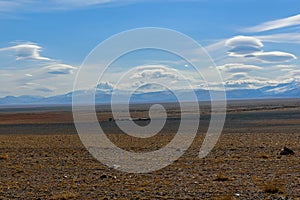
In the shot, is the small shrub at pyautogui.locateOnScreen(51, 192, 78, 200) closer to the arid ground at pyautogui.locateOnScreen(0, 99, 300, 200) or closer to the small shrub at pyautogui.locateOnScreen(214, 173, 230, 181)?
the arid ground at pyautogui.locateOnScreen(0, 99, 300, 200)

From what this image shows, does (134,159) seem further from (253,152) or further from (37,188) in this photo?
(37,188)

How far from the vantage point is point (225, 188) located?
47.5 feet

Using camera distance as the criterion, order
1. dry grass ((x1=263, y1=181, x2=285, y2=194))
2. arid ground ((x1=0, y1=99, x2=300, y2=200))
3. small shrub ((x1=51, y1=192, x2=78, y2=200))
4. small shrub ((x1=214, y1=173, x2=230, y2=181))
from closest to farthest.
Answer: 1. small shrub ((x1=51, y1=192, x2=78, y2=200))
2. dry grass ((x1=263, y1=181, x2=285, y2=194))
3. arid ground ((x1=0, y1=99, x2=300, y2=200))
4. small shrub ((x1=214, y1=173, x2=230, y2=181))

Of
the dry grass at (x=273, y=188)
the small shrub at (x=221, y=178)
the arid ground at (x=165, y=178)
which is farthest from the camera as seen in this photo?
the small shrub at (x=221, y=178)

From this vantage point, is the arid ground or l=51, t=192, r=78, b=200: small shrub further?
the arid ground

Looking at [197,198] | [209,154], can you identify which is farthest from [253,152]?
[197,198]

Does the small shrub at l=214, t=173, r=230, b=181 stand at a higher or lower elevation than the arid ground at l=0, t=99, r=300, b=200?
higher

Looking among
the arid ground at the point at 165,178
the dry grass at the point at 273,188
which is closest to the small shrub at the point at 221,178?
the arid ground at the point at 165,178

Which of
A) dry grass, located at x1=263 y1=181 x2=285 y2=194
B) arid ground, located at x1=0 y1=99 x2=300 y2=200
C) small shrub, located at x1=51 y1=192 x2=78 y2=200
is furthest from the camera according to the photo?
arid ground, located at x1=0 y1=99 x2=300 y2=200

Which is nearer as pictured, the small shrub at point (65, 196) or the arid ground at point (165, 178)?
the small shrub at point (65, 196)

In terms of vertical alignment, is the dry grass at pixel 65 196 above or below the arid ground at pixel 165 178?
above

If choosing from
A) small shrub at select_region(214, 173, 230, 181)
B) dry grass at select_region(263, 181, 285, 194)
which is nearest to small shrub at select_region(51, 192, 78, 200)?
small shrub at select_region(214, 173, 230, 181)

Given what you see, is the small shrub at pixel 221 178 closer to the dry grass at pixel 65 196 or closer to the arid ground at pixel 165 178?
the arid ground at pixel 165 178

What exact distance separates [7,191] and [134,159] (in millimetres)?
9181
